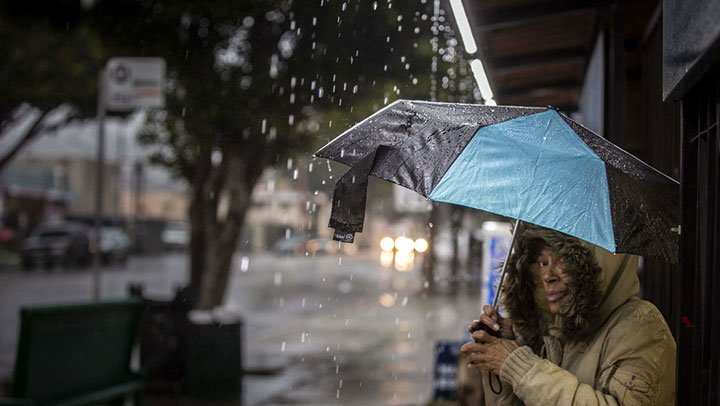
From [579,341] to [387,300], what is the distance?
24.0m

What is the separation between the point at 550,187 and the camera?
2789mm

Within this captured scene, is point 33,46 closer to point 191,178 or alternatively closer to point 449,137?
point 191,178

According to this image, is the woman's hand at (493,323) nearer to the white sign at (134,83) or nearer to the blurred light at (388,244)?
the white sign at (134,83)

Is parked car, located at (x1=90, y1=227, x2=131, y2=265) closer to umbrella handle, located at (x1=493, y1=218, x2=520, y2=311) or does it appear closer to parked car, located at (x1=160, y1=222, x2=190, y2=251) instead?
parked car, located at (x1=160, y1=222, x2=190, y2=251)

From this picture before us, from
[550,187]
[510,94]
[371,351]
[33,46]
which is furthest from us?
[33,46]

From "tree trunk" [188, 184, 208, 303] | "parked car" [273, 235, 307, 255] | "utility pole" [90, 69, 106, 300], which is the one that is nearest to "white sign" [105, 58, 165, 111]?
"utility pole" [90, 69, 106, 300]

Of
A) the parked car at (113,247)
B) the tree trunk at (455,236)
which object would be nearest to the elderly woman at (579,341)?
the tree trunk at (455,236)

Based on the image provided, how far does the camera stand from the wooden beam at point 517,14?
233 inches

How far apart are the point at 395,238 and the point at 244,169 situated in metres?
2.63

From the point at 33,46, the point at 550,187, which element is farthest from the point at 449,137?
the point at 33,46

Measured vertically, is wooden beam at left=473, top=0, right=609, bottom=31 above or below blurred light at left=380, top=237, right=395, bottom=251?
above

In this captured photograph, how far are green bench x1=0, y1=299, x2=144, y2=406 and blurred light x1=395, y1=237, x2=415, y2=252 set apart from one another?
261 inches

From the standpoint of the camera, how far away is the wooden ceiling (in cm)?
593

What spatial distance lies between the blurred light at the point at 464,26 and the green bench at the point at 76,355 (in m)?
3.36
